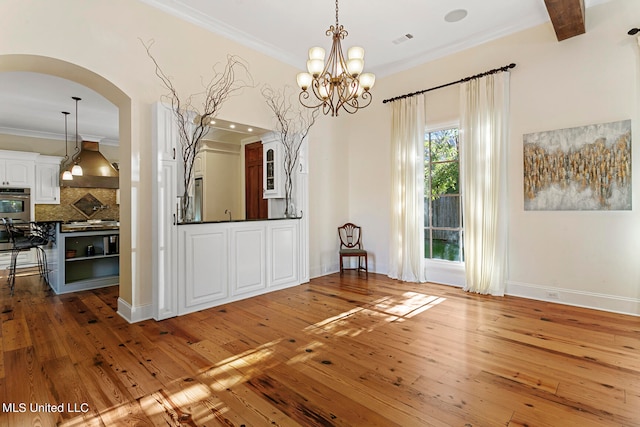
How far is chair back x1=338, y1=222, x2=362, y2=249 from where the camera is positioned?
5930mm

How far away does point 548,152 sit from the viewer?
154 inches

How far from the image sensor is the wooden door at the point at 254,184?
5.63m

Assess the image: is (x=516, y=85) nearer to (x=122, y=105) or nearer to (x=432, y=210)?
(x=432, y=210)

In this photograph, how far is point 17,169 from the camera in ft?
23.1

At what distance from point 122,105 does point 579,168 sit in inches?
214

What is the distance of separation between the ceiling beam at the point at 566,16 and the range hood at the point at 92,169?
28.9 feet

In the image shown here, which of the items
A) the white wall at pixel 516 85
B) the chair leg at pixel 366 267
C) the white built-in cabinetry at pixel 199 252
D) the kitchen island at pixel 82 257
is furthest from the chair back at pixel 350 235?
the kitchen island at pixel 82 257

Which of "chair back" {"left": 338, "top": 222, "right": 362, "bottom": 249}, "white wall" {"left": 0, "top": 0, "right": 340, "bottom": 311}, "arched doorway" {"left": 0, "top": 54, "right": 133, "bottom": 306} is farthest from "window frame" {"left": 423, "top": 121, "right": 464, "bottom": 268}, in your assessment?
"arched doorway" {"left": 0, "top": 54, "right": 133, "bottom": 306}

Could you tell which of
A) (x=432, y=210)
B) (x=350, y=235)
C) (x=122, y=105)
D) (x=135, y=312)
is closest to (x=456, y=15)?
(x=432, y=210)

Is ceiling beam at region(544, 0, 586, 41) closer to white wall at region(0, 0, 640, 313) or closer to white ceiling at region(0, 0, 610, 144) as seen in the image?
white wall at region(0, 0, 640, 313)

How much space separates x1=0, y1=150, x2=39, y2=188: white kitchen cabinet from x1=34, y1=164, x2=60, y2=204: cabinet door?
160 mm

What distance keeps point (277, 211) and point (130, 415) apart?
3.66 m

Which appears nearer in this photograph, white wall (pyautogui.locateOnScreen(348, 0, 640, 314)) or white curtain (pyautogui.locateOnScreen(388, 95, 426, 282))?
white wall (pyautogui.locateOnScreen(348, 0, 640, 314))

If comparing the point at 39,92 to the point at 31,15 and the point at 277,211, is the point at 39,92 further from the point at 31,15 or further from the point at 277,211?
the point at 277,211
